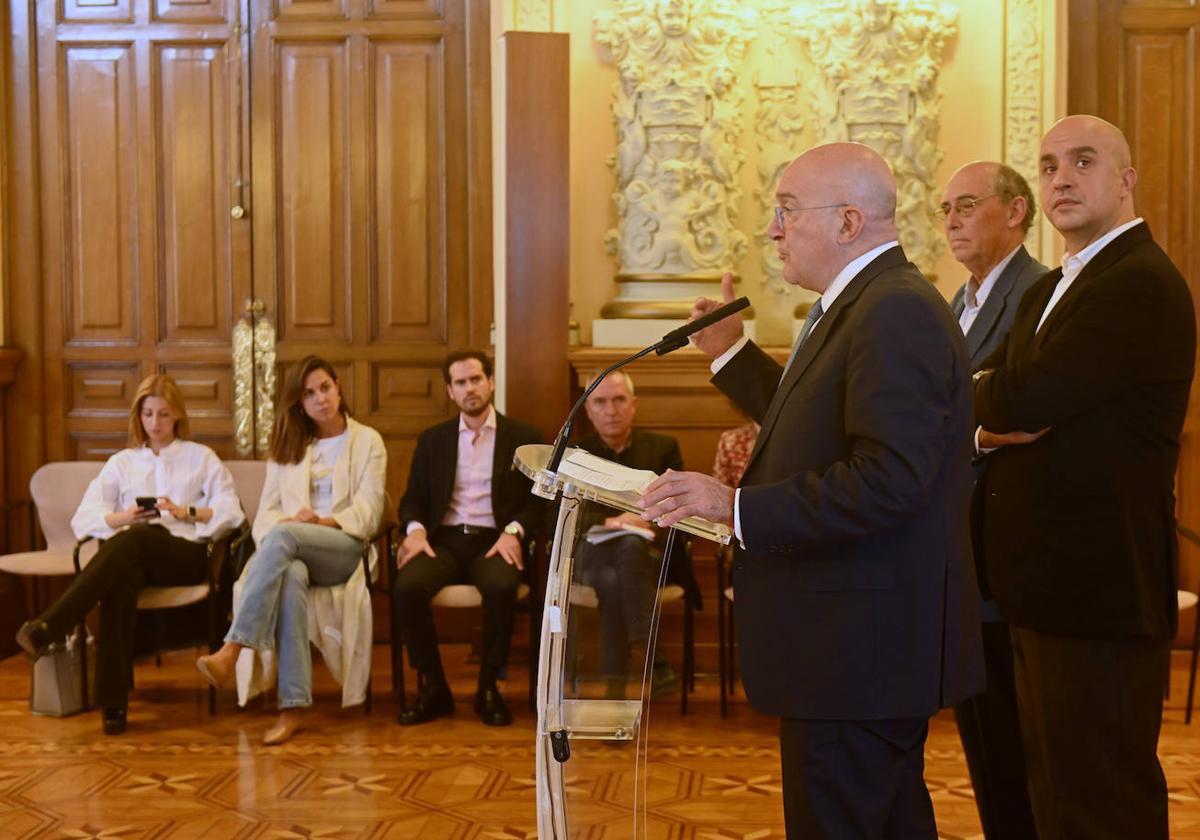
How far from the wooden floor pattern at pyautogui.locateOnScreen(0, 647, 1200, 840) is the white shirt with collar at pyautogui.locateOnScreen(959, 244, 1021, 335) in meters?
1.37

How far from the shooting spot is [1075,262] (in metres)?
2.87

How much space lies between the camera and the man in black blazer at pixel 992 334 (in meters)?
3.06

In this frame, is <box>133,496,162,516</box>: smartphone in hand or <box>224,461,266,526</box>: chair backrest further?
<box>224,461,266,526</box>: chair backrest

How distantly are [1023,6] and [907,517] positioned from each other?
469cm

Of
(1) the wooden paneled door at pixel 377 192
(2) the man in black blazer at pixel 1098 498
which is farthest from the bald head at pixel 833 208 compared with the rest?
(1) the wooden paneled door at pixel 377 192

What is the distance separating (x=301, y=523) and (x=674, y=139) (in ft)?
7.45

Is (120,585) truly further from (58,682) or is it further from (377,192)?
(377,192)

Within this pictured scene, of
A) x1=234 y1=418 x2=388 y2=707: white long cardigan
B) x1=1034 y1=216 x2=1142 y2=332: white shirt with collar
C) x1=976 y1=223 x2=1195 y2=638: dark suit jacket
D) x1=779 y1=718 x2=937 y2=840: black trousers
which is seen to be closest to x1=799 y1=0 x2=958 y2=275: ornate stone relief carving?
x1=234 y1=418 x2=388 y2=707: white long cardigan

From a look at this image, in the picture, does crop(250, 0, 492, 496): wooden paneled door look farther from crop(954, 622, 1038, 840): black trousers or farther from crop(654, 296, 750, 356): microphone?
crop(654, 296, 750, 356): microphone

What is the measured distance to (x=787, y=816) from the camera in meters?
2.37

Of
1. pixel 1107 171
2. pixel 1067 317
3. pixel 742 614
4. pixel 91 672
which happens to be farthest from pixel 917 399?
pixel 91 672

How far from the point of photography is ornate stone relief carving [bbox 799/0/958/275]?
6.15 meters

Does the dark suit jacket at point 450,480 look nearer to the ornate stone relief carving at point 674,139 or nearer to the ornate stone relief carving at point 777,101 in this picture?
the ornate stone relief carving at point 674,139

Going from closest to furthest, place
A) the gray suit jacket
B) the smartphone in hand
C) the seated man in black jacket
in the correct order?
1. the seated man in black jacket
2. the gray suit jacket
3. the smartphone in hand
